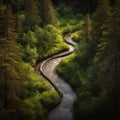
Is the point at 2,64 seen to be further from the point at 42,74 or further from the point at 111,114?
the point at 42,74

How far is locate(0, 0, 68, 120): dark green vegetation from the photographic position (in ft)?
150

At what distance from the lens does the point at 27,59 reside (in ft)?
236

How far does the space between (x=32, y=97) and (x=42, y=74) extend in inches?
499

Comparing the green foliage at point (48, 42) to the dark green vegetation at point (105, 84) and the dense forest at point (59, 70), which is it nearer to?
the dense forest at point (59, 70)

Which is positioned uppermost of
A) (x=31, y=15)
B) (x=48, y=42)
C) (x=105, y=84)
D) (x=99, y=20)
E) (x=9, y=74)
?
(x=99, y=20)

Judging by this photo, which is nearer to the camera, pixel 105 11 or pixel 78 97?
pixel 78 97

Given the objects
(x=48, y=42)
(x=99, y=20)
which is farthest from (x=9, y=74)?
(x=48, y=42)

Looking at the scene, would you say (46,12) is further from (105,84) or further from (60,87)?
(105,84)

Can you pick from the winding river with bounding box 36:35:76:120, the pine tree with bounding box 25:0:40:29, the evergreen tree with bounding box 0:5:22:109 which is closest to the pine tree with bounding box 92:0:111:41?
the winding river with bounding box 36:35:76:120

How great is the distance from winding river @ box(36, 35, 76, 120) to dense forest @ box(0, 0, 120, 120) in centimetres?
88

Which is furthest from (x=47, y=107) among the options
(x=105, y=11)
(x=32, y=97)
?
(x=105, y=11)

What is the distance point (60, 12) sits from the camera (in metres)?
111

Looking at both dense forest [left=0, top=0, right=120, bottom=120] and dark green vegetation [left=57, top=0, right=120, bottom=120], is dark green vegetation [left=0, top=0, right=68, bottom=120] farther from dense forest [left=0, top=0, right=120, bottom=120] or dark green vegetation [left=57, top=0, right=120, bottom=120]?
dark green vegetation [left=57, top=0, right=120, bottom=120]

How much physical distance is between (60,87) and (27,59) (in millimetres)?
11592
